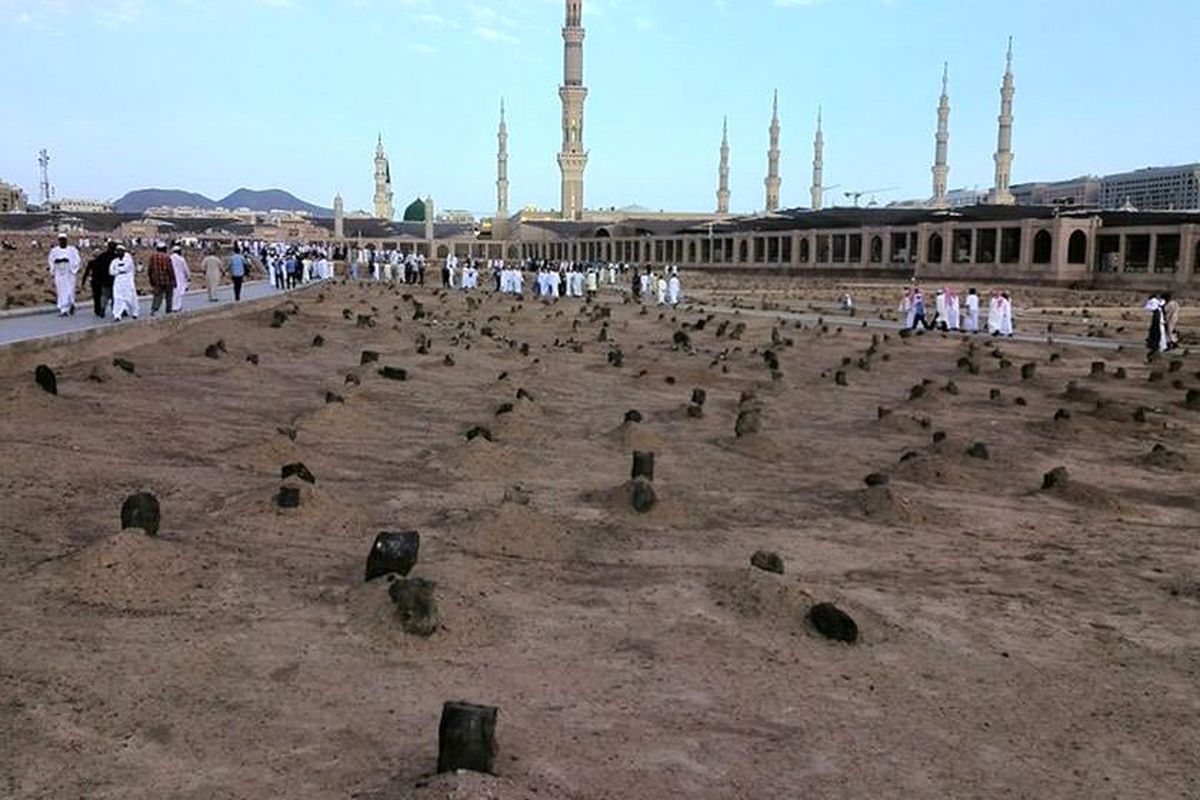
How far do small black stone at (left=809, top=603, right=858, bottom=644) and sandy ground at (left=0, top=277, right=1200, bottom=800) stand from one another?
0.06 meters

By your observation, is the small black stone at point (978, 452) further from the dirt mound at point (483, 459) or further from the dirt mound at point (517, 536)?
the dirt mound at point (517, 536)

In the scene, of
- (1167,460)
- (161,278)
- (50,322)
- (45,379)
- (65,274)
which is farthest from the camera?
(161,278)

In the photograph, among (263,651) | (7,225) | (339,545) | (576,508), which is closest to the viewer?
(263,651)

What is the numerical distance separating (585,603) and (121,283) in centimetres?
1263

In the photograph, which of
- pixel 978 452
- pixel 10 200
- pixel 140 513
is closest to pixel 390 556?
pixel 140 513

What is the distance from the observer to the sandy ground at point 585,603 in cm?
403

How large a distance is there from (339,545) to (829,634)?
3081mm

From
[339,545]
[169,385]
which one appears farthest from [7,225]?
[339,545]

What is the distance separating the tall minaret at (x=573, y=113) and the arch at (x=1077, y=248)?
218 feet

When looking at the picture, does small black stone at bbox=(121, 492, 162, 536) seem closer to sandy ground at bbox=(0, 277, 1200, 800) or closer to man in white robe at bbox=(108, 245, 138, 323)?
sandy ground at bbox=(0, 277, 1200, 800)

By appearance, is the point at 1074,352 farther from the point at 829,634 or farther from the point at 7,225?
the point at 7,225

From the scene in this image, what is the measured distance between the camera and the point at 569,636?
538 cm

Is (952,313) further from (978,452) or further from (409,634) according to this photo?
(409,634)

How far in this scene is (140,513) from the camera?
6.06 m
